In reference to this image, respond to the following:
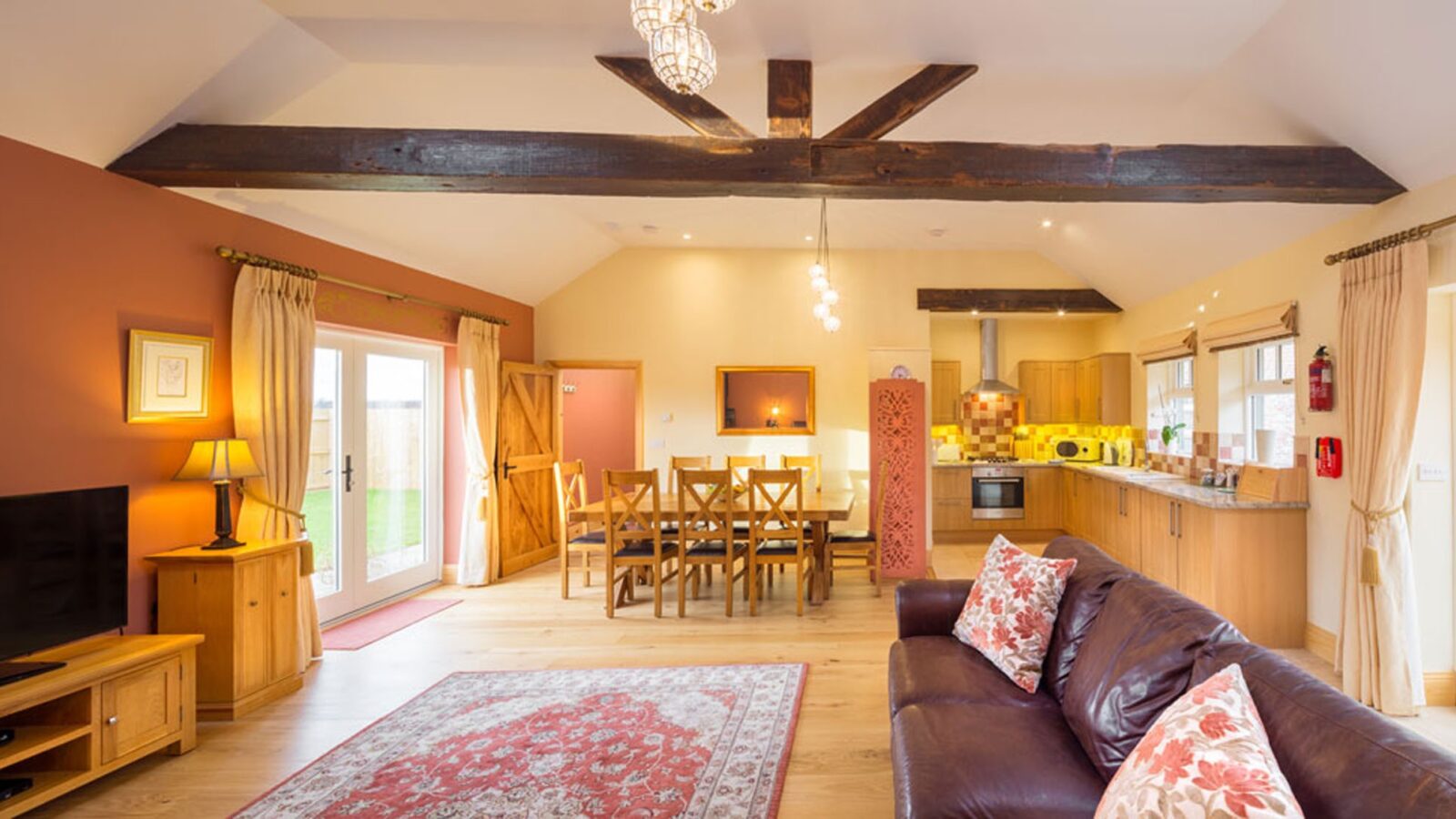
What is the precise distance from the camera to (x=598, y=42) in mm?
2883

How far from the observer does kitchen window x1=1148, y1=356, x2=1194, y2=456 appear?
5539mm

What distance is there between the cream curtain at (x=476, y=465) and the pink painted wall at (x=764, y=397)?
245 cm

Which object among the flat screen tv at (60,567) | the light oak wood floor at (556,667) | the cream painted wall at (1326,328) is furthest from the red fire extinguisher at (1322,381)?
the flat screen tv at (60,567)

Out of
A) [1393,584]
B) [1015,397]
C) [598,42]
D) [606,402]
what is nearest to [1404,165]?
[1393,584]

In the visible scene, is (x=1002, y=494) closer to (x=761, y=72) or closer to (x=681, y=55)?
(x=761, y=72)

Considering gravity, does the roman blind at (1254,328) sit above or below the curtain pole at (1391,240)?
below

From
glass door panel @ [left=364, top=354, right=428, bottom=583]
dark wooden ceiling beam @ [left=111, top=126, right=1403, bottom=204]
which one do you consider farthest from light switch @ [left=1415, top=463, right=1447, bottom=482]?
glass door panel @ [left=364, top=354, right=428, bottom=583]

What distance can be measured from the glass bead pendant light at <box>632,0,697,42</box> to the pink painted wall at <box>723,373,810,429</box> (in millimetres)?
5213

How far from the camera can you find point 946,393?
7191mm

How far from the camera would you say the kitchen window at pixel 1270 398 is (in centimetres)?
419

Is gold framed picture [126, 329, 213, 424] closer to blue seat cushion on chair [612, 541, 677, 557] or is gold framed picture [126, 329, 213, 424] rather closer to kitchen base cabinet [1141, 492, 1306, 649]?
blue seat cushion on chair [612, 541, 677, 557]

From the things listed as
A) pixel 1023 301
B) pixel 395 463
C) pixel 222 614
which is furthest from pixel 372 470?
pixel 1023 301

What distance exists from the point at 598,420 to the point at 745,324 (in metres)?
2.77

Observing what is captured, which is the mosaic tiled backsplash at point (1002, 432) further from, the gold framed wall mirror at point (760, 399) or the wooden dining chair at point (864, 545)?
the wooden dining chair at point (864, 545)
